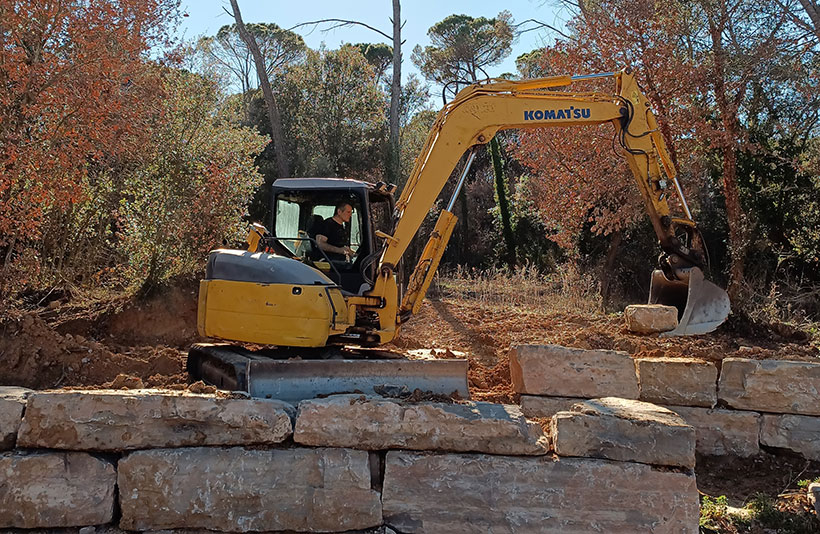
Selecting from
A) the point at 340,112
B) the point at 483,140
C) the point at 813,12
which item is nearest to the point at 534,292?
the point at 813,12

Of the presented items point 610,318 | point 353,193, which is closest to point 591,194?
point 610,318

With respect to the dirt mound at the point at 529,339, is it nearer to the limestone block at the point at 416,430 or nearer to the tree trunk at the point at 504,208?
the limestone block at the point at 416,430

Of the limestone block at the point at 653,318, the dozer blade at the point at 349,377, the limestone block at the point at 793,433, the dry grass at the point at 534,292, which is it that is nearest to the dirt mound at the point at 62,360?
the dozer blade at the point at 349,377

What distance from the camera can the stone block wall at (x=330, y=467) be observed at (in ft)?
13.1

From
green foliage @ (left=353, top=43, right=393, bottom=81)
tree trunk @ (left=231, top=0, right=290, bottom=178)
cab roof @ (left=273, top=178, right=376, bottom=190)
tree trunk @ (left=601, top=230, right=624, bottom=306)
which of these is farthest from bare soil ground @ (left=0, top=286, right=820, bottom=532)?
green foliage @ (left=353, top=43, right=393, bottom=81)

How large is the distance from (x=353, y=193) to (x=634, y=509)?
3.72 m

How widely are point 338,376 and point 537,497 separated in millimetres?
1793

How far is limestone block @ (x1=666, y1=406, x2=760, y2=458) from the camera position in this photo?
235 inches

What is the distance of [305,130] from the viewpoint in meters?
19.2

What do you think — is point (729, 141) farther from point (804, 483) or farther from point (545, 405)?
point (545, 405)

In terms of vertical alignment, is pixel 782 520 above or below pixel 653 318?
below

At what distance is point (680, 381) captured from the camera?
6023mm

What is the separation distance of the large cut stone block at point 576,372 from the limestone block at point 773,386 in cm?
94

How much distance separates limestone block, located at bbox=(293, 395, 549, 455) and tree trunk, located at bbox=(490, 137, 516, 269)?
1564 cm
